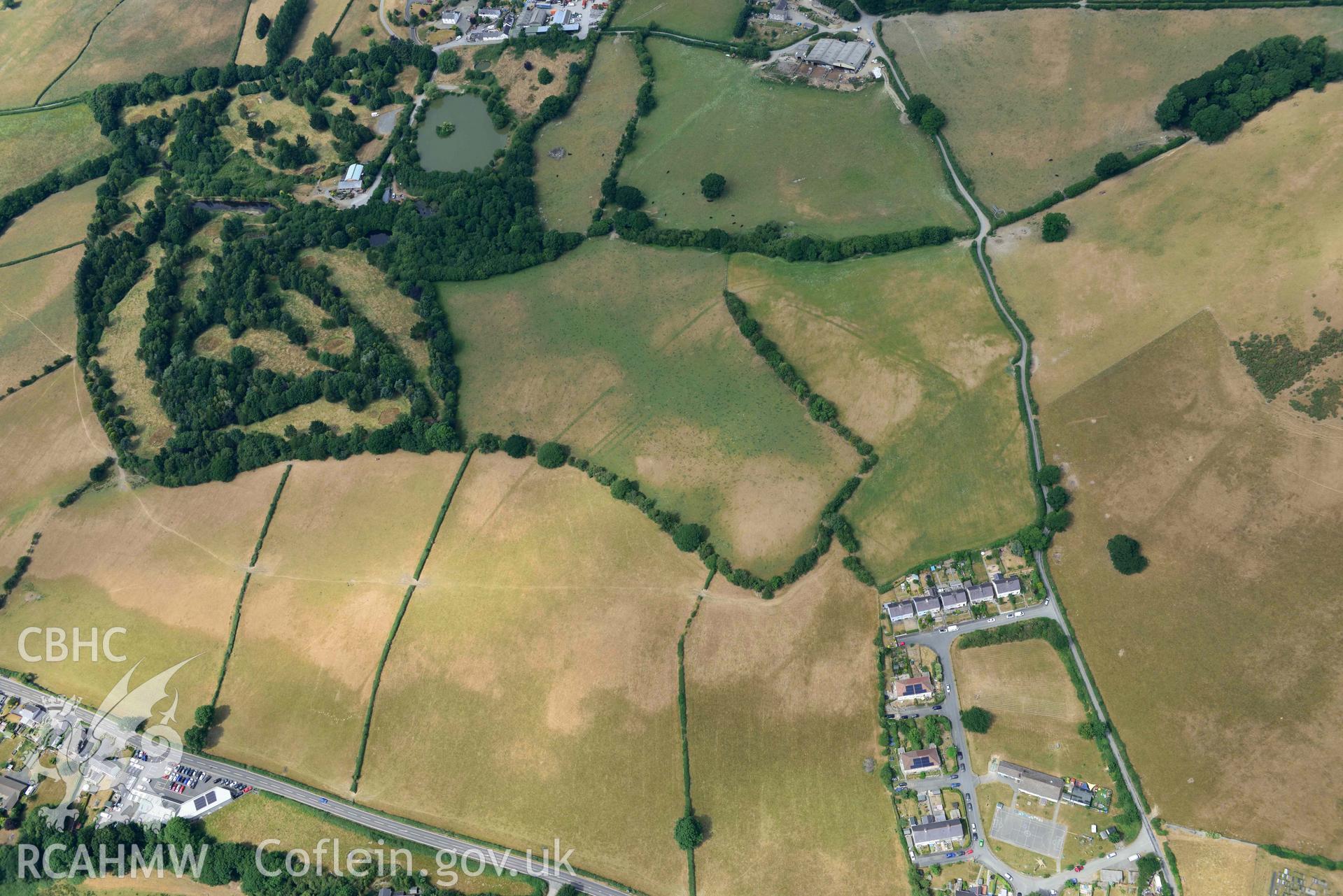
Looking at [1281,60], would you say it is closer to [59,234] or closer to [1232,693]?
[1232,693]

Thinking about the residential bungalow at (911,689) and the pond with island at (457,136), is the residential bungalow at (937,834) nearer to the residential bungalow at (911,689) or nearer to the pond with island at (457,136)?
the residential bungalow at (911,689)

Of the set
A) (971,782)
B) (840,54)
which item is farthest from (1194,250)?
(971,782)

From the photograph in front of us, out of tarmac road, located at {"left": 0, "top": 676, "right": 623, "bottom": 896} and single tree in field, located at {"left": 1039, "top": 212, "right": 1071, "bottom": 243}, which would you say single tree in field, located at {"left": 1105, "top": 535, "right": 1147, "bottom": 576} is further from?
tarmac road, located at {"left": 0, "top": 676, "right": 623, "bottom": 896}

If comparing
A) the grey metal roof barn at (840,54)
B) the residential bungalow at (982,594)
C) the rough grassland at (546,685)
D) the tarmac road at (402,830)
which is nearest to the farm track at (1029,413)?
the grey metal roof barn at (840,54)

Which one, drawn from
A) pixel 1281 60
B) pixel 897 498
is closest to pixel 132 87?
pixel 897 498

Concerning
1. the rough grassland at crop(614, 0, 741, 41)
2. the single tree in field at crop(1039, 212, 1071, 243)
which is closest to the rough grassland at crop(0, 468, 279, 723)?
the rough grassland at crop(614, 0, 741, 41)

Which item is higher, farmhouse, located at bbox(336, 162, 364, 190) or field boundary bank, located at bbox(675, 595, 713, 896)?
farmhouse, located at bbox(336, 162, 364, 190)
